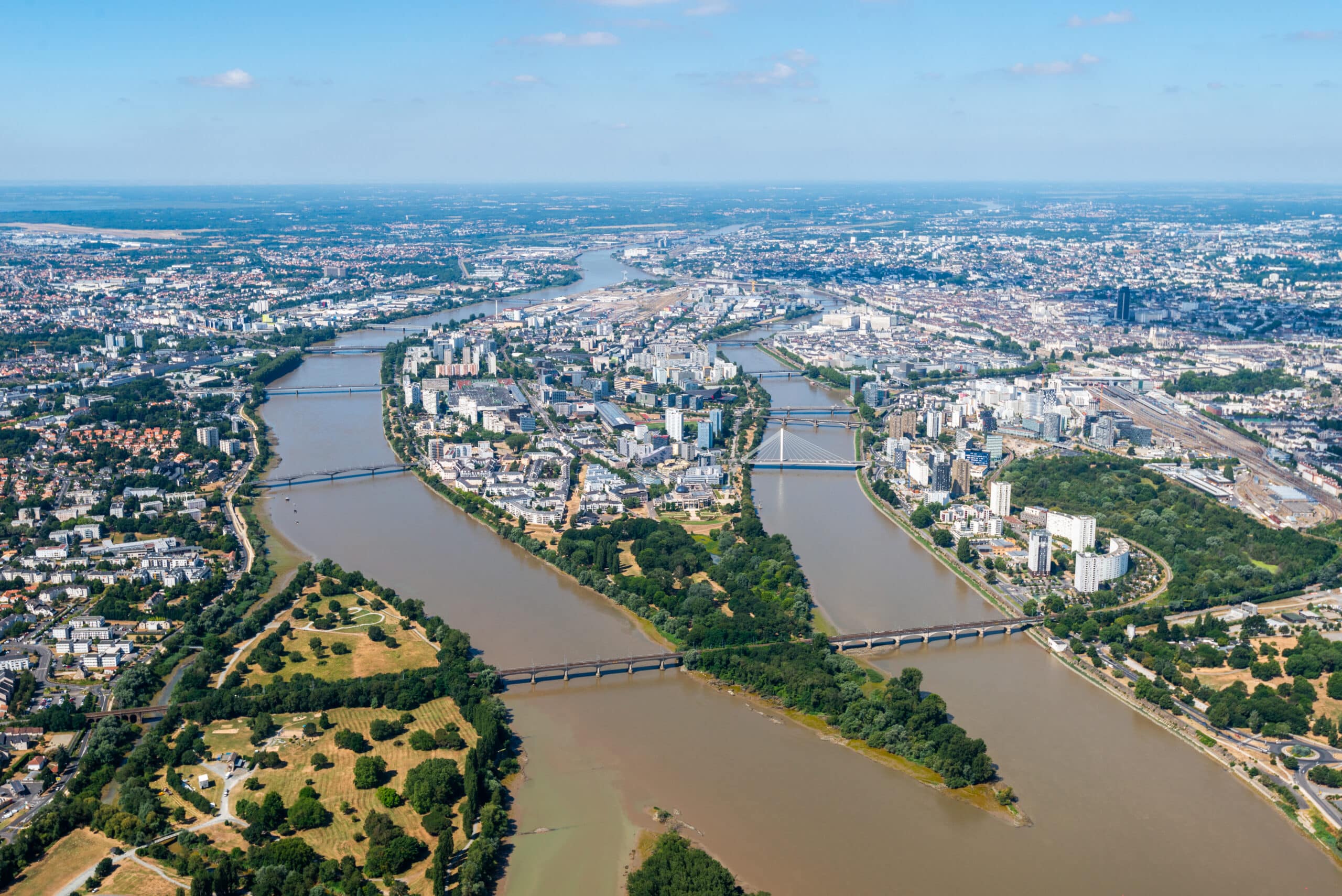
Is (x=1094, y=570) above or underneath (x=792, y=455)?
above

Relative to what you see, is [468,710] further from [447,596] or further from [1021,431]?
[1021,431]

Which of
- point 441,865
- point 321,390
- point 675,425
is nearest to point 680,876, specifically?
point 441,865

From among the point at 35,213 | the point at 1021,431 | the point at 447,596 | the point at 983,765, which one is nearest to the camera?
the point at 983,765

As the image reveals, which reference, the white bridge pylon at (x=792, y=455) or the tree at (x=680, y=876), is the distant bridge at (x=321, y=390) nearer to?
the white bridge pylon at (x=792, y=455)

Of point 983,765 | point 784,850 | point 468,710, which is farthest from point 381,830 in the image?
point 983,765

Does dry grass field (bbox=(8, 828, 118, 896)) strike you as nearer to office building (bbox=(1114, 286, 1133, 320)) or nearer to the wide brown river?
the wide brown river

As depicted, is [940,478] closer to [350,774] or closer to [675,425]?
[675,425]

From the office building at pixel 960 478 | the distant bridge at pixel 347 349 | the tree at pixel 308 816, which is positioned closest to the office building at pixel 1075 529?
the office building at pixel 960 478
